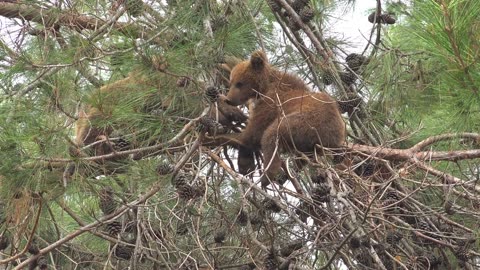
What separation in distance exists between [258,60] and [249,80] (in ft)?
0.56

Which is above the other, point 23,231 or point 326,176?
point 23,231

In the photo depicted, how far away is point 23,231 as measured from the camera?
4.44 m

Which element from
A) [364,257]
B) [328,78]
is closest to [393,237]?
[364,257]

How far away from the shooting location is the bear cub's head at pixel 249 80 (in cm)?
584

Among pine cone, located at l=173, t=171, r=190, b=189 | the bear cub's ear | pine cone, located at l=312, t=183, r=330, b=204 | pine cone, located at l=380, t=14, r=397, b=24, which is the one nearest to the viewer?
pine cone, located at l=173, t=171, r=190, b=189

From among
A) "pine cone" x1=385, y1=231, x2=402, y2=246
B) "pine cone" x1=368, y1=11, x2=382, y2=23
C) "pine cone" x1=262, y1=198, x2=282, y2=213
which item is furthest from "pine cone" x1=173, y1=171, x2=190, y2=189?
"pine cone" x1=368, y1=11, x2=382, y2=23

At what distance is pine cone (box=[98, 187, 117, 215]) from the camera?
15.9 feet

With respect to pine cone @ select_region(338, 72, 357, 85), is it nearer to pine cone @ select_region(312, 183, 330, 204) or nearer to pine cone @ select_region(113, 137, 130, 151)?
pine cone @ select_region(312, 183, 330, 204)

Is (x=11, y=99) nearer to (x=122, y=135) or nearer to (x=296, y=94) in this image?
(x=122, y=135)

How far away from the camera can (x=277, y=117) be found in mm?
5367

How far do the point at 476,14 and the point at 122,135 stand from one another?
6.78 feet

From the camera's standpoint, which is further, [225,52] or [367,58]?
[367,58]

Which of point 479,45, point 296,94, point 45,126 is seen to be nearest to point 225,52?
point 296,94

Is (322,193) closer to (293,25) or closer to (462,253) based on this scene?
(462,253)
